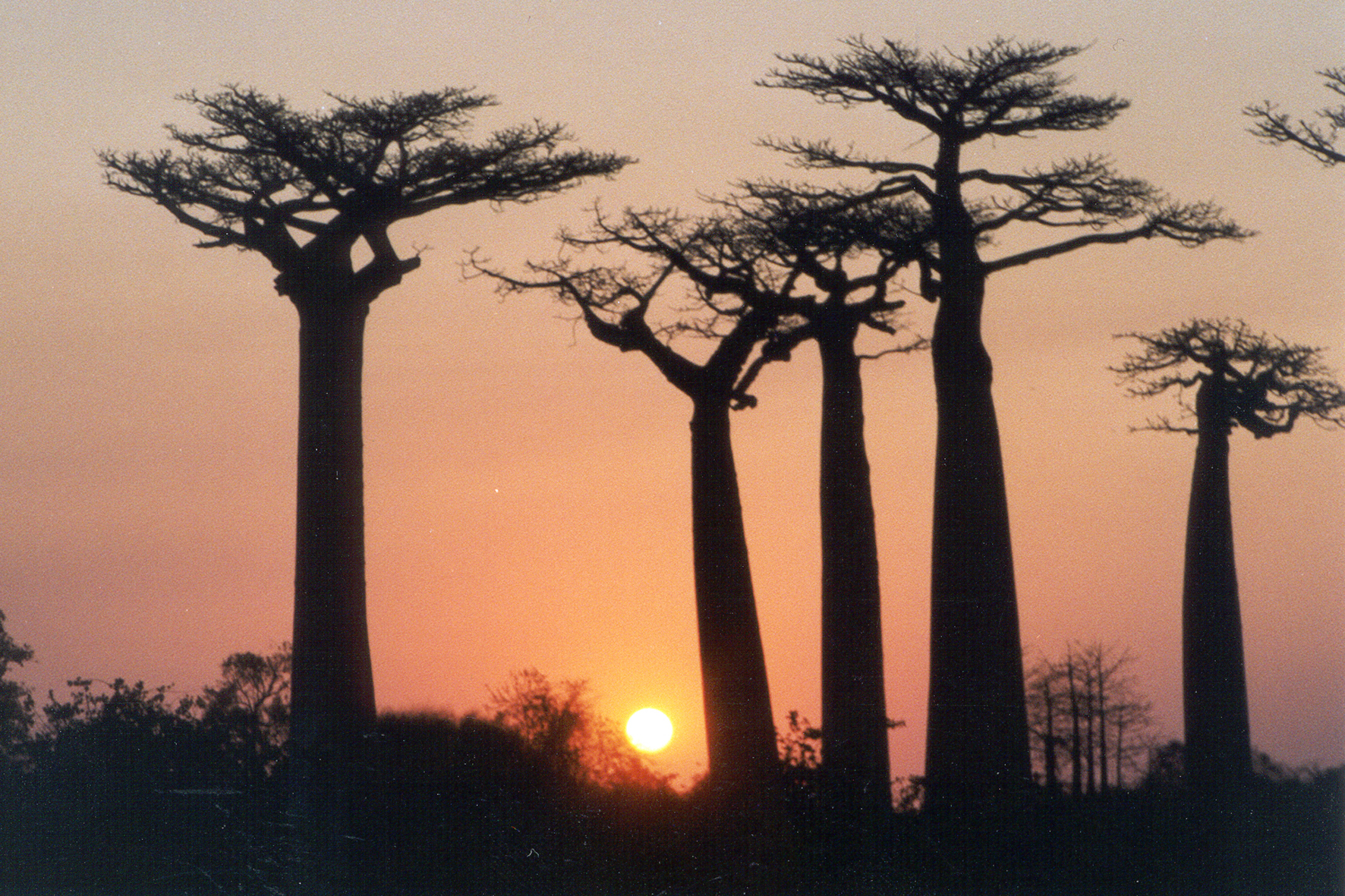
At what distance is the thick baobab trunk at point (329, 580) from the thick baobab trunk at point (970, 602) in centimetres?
452

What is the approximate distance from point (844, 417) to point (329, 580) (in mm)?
4843

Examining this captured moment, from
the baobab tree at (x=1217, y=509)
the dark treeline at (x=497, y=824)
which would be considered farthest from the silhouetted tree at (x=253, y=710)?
the baobab tree at (x=1217, y=509)

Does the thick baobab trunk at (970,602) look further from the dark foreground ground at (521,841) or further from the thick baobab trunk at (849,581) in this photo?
the thick baobab trunk at (849,581)

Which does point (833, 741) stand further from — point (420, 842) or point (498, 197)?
point (498, 197)

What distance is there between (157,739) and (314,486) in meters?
2.49

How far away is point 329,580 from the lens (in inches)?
494

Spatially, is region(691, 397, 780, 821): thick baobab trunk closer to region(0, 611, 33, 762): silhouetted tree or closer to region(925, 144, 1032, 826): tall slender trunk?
region(925, 144, 1032, 826): tall slender trunk

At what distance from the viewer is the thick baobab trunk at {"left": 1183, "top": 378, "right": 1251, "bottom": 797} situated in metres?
16.8

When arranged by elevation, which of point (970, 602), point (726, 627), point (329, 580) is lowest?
point (726, 627)

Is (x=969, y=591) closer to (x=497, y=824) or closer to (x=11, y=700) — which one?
(x=497, y=824)

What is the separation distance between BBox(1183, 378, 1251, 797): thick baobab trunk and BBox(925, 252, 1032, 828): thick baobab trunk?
472 cm

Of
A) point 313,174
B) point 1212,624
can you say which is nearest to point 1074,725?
point 1212,624

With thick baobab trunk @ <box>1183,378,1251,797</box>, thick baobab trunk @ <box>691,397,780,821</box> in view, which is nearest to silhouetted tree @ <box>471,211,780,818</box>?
thick baobab trunk @ <box>691,397,780,821</box>

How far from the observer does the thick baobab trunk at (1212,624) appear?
16750 mm
